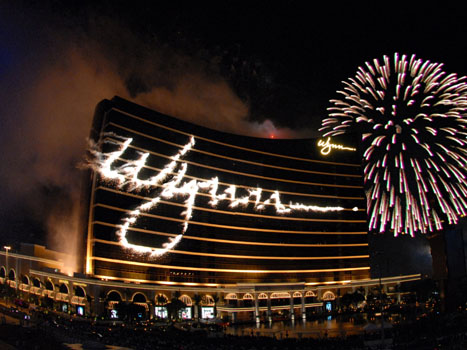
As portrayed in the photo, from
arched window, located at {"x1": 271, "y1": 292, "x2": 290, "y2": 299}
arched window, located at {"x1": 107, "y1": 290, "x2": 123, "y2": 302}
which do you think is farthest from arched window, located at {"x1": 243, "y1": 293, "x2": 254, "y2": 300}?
arched window, located at {"x1": 107, "y1": 290, "x2": 123, "y2": 302}

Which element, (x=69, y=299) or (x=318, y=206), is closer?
(x=69, y=299)

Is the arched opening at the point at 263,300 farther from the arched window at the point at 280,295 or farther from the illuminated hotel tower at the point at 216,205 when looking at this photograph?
the illuminated hotel tower at the point at 216,205

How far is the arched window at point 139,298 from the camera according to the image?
2821 inches

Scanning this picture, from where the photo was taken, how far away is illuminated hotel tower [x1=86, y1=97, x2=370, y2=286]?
7475 centimetres

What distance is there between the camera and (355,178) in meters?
120

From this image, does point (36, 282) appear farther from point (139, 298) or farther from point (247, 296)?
point (247, 296)

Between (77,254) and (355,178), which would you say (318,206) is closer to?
(355,178)

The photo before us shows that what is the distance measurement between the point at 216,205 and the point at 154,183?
1665 cm

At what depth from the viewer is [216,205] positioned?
9219cm

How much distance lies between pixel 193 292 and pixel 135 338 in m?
41.8

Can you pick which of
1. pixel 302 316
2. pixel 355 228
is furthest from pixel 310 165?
pixel 302 316

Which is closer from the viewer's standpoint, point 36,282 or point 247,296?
point 36,282

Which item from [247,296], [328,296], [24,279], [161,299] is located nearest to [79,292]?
[24,279]

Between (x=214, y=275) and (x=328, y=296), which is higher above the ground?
(x=214, y=275)
